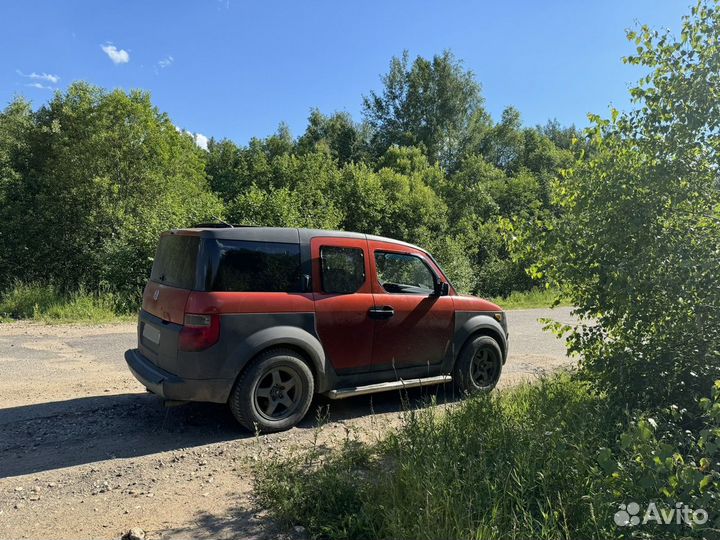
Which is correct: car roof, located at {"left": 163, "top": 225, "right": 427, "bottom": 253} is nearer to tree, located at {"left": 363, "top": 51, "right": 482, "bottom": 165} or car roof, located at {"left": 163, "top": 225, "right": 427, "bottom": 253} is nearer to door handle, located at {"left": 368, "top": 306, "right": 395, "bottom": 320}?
door handle, located at {"left": 368, "top": 306, "right": 395, "bottom": 320}

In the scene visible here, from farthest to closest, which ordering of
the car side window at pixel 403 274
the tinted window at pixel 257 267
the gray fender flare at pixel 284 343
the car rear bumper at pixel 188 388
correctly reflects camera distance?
the car side window at pixel 403 274, the tinted window at pixel 257 267, the gray fender flare at pixel 284 343, the car rear bumper at pixel 188 388

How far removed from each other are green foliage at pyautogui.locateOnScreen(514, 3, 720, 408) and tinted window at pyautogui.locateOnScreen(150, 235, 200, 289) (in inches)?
141

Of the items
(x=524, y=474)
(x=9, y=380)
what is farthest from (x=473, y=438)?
(x=9, y=380)

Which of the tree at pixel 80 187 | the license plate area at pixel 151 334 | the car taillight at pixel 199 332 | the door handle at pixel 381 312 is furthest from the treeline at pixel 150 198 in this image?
the license plate area at pixel 151 334

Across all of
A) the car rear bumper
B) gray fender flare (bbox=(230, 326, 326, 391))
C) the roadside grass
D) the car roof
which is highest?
the car roof

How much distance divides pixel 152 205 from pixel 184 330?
13.7m

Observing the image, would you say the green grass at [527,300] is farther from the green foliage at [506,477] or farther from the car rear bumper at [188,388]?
the car rear bumper at [188,388]

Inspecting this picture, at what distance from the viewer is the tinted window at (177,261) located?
4.92 meters

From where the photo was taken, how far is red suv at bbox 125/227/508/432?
4.68 metres

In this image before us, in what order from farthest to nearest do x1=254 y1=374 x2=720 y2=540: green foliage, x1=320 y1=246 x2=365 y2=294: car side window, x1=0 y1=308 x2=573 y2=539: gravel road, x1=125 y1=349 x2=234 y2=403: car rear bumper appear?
x1=320 y1=246 x2=365 y2=294: car side window, x1=125 y1=349 x2=234 y2=403: car rear bumper, x1=0 y1=308 x2=573 y2=539: gravel road, x1=254 y1=374 x2=720 y2=540: green foliage

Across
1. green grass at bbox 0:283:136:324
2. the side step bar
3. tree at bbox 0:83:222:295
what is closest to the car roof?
the side step bar

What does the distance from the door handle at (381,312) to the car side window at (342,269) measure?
30 cm

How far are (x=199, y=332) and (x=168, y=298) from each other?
25.7 inches

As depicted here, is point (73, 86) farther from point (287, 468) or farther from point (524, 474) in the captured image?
point (524, 474)
